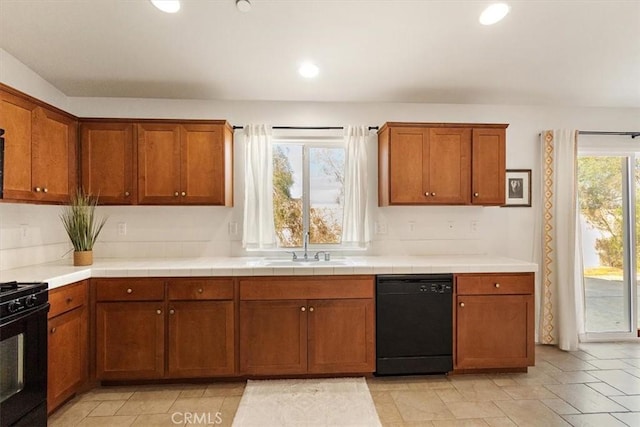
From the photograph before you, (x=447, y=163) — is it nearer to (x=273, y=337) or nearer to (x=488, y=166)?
(x=488, y=166)

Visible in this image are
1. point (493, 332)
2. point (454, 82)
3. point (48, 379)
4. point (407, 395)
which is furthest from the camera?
point (454, 82)

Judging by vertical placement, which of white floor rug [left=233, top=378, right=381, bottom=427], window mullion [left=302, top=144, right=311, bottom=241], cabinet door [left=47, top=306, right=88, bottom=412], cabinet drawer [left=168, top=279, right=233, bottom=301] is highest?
window mullion [left=302, top=144, right=311, bottom=241]

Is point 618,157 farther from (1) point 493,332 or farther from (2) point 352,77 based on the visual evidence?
(2) point 352,77

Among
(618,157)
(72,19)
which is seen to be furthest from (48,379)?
(618,157)

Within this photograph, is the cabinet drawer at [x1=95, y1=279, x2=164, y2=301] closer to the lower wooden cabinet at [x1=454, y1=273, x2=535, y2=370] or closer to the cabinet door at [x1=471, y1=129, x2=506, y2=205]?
the lower wooden cabinet at [x1=454, y1=273, x2=535, y2=370]

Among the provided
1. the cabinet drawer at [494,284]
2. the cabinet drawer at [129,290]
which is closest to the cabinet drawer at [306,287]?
the cabinet drawer at [129,290]

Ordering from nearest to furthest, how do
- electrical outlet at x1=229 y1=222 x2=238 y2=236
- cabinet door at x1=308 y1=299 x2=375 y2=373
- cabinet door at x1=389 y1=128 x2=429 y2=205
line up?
cabinet door at x1=308 y1=299 x2=375 y2=373 → cabinet door at x1=389 y1=128 x2=429 y2=205 → electrical outlet at x1=229 y1=222 x2=238 y2=236

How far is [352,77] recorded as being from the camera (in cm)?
288

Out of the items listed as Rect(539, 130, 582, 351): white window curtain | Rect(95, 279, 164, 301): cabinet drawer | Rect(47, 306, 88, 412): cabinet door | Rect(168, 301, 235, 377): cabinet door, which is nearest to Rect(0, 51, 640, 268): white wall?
Rect(539, 130, 582, 351): white window curtain

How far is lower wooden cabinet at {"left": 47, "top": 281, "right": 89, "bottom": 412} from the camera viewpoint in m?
2.17

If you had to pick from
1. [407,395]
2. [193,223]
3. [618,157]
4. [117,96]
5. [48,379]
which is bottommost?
[407,395]

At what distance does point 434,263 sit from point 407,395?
104 cm

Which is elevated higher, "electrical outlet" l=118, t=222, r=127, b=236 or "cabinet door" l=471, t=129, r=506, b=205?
"cabinet door" l=471, t=129, r=506, b=205

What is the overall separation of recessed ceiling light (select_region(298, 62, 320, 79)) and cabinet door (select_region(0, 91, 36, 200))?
6.47 feet
